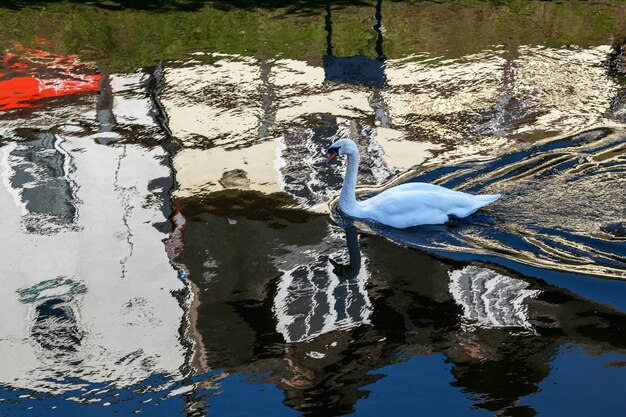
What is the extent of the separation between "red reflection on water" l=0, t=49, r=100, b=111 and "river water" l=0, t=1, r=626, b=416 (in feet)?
0.12

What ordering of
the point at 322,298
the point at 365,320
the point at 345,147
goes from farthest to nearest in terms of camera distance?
the point at 345,147 → the point at 322,298 → the point at 365,320

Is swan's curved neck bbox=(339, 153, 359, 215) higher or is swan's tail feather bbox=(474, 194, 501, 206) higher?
swan's curved neck bbox=(339, 153, 359, 215)

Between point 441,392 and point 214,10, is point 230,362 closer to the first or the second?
point 441,392

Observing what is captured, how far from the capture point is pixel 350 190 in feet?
25.1

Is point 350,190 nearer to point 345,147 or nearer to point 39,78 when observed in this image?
point 345,147

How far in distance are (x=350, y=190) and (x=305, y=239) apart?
57 cm

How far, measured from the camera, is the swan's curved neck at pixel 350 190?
25.0ft

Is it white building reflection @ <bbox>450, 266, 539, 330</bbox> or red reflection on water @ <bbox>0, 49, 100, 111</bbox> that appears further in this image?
red reflection on water @ <bbox>0, 49, 100, 111</bbox>

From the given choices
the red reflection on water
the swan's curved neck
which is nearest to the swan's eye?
the swan's curved neck

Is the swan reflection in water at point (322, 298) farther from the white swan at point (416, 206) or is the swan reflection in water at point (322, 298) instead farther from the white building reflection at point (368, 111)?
the white building reflection at point (368, 111)

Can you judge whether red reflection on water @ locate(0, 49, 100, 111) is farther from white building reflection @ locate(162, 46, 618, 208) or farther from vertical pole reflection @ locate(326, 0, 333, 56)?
vertical pole reflection @ locate(326, 0, 333, 56)

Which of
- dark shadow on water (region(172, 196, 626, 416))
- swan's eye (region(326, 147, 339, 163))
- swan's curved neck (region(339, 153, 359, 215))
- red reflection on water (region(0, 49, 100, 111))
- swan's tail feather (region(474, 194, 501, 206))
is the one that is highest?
red reflection on water (region(0, 49, 100, 111))

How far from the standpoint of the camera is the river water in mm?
5652

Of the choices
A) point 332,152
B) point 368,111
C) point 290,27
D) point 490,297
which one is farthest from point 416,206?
point 290,27
